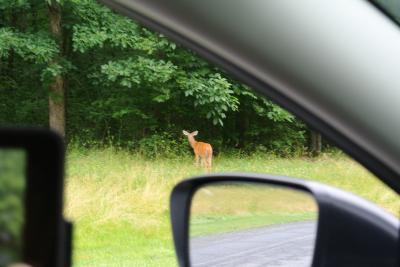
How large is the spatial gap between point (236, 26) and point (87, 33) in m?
3.87

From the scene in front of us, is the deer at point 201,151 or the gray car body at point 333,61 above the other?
the gray car body at point 333,61

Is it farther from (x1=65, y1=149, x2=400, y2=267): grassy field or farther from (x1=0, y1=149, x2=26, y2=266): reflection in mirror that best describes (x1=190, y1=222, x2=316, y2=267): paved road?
(x1=65, y1=149, x2=400, y2=267): grassy field

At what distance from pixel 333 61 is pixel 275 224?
0.19 meters

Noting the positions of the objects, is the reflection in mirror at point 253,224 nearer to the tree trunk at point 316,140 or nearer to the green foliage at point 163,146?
the tree trunk at point 316,140

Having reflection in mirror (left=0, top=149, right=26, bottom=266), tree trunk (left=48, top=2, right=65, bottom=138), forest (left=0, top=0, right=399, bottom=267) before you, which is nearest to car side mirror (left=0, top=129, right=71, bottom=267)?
reflection in mirror (left=0, top=149, right=26, bottom=266)

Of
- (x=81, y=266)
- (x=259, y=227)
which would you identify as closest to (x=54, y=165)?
(x=259, y=227)

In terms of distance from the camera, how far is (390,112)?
55 cm

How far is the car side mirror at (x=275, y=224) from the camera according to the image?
45 centimetres

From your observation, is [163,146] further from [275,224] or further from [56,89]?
[275,224]

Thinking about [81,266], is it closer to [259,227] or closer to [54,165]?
[259,227]

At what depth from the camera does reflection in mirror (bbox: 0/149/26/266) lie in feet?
1.15

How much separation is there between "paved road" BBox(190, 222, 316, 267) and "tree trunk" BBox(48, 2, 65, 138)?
11.5 ft

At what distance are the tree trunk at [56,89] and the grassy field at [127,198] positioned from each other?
0.46 meters

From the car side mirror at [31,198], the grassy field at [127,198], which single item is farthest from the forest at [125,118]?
the car side mirror at [31,198]
